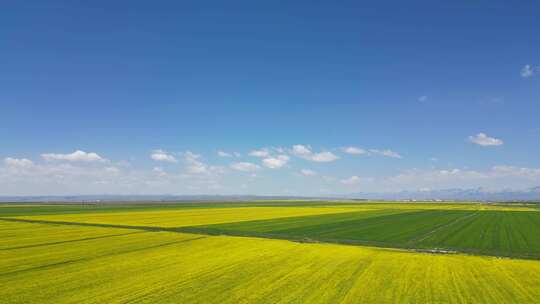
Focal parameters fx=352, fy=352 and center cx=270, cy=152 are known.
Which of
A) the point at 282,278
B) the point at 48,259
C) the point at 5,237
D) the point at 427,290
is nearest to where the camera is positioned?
the point at 427,290

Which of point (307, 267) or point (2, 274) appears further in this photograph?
point (307, 267)

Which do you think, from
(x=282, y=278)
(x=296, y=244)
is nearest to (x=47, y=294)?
(x=282, y=278)

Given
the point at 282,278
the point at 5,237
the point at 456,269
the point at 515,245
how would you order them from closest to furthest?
1. the point at 282,278
2. the point at 456,269
3. the point at 515,245
4. the point at 5,237

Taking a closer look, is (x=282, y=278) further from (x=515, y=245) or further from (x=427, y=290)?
(x=515, y=245)

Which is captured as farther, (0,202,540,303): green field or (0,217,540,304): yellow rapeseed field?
(0,202,540,303): green field

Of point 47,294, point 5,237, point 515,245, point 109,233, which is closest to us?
point 47,294

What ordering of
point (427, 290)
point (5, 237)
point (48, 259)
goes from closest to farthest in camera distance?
1. point (427, 290)
2. point (48, 259)
3. point (5, 237)

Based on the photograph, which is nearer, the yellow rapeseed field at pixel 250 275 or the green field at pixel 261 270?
the yellow rapeseed field at pixel 250 275

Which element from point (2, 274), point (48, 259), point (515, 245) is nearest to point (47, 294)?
point (2, 274)

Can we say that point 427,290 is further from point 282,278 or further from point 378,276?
point 282,278

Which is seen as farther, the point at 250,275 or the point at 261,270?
the point at 261,270
